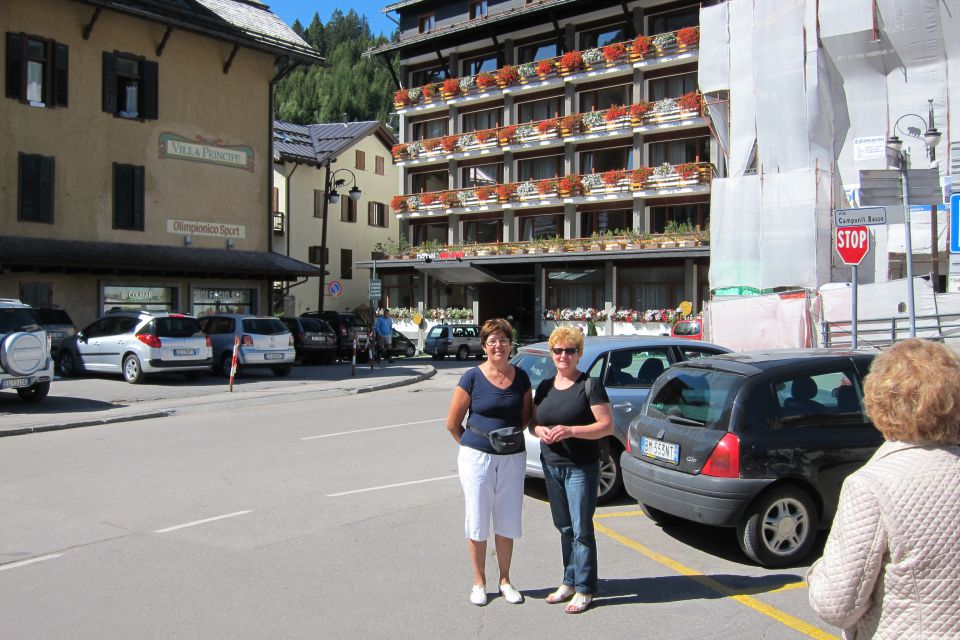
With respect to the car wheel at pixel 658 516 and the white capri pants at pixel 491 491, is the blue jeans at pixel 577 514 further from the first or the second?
the car wheel at pixel 658 516

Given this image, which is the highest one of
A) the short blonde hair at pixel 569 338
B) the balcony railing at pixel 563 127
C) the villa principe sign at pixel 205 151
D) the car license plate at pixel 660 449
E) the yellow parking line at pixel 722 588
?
the balcony railing at pixel 563 127

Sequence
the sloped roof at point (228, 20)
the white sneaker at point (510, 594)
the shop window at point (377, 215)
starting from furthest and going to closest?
the shop window at point (377, 215) → the sloped roof at point (228, 20) → the white sneaker at point (510, 594)

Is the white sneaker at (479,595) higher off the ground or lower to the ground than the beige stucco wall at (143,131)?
lower

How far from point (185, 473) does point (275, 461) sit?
113 centimetres

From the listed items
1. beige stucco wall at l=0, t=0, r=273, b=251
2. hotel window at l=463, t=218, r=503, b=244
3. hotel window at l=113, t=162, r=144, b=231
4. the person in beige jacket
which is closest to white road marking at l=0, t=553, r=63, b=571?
the person in beige jacket

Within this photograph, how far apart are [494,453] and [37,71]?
80.2 ft

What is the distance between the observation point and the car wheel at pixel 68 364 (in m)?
21.3

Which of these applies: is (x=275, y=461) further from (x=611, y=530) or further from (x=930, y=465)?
(x=930, y=465)

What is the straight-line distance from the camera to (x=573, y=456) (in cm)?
522

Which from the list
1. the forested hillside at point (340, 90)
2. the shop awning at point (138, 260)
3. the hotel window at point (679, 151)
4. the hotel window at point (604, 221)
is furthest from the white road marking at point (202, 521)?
the forested hillside at point (340, 90)

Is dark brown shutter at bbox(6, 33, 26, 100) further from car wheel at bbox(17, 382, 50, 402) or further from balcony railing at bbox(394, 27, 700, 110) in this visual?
balcony railing at bbox(394, 27, 700, 110)

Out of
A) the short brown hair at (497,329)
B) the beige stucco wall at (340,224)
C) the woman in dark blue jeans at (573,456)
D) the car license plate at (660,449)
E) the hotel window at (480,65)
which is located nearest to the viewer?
the woman in dark blue jeans at (573,456)

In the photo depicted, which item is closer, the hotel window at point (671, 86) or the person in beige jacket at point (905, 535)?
the person in beige jacket at point (905, 535)

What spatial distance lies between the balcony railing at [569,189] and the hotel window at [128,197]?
70.9 feet
